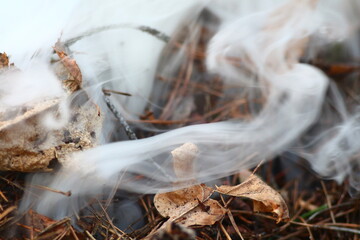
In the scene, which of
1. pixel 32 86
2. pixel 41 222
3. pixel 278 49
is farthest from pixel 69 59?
pixel 278 49

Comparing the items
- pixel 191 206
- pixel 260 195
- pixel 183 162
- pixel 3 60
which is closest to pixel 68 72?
pixel 3 60

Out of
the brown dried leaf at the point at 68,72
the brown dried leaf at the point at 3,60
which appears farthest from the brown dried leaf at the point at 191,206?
the brown dried leaf at the point at 3,60

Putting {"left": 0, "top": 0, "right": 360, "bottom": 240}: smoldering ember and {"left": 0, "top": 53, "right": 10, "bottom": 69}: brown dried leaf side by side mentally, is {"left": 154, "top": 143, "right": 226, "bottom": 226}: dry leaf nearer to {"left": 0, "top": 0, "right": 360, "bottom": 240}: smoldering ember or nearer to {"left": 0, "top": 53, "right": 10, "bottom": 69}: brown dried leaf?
{"left": 0, "top": 0, "right": 360, "bottom": 240}: smoldering ember

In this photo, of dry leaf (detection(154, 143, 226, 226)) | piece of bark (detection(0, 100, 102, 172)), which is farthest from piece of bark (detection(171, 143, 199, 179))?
piece of bark (detection(0, 100, 102, 172))

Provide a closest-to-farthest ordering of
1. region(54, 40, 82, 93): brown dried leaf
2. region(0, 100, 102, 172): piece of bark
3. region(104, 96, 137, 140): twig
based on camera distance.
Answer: region(0, 100, 102, 172): piece of bark < region(54, 40, 82, 93): brown dried leaf < region(104, 96, 137, 140): twig

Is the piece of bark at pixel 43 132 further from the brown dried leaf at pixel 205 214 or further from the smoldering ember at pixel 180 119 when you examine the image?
the brown dried leaf at pixel 205 214

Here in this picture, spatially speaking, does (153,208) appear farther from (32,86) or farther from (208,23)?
(208,23)

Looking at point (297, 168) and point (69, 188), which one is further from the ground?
point (69, 188)
